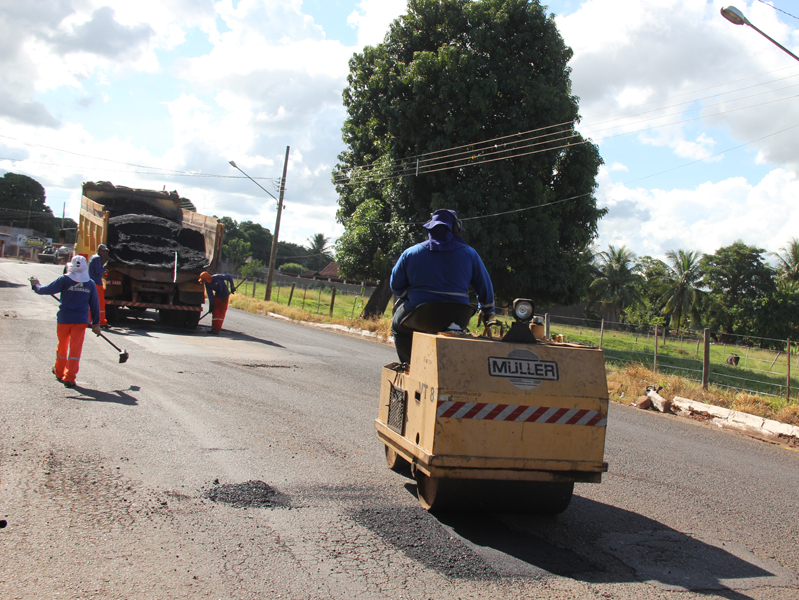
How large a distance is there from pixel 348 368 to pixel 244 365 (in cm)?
190

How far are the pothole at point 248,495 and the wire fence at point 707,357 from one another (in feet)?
30.8

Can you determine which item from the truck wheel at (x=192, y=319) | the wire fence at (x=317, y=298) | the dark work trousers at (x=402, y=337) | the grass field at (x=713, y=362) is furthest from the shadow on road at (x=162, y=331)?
Answer: the dark work trousers at (x=402, y=337)

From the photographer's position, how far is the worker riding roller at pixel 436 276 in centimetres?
474

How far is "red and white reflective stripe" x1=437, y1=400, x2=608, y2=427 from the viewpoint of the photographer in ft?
13.1

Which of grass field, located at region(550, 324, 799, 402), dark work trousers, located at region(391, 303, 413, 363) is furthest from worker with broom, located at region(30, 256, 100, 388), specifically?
grass field, located at region(550, 324, 799, 402)

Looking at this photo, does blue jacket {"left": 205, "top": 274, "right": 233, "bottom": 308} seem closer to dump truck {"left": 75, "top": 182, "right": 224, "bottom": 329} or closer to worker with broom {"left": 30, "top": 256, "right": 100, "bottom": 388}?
dump truck {"left": 75, "top": 182, "right": 224, "bottom": 329}

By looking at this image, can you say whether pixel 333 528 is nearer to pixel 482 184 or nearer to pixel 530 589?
pixel 530 589

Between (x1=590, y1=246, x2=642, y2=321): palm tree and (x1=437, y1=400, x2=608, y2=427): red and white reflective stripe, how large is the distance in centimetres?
6273

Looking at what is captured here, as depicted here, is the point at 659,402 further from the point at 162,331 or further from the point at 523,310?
the point at 162,331

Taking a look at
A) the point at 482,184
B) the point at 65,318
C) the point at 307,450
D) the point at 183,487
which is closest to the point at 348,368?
the point at 65,318

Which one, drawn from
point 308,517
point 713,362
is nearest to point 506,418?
point 308,517

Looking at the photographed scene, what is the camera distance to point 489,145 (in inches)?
827

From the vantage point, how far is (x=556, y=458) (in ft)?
13.5

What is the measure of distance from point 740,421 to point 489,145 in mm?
13515
